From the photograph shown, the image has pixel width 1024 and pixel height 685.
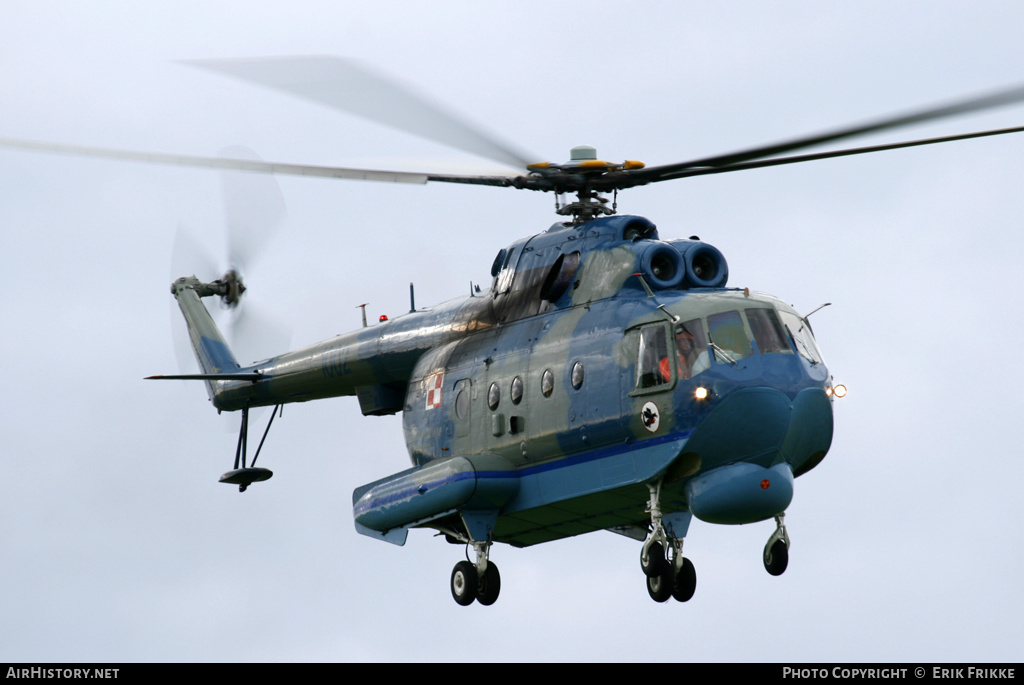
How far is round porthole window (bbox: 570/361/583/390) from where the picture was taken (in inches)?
1019

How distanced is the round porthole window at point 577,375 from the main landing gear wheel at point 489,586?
3646mm

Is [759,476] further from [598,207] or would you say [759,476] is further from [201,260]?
[201,260]

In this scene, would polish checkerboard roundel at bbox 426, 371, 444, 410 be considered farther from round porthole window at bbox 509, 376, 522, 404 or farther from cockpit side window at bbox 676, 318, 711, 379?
cockpit side window at bbox 676, 318, 711, 379

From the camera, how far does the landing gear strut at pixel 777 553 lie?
25422 millimetres

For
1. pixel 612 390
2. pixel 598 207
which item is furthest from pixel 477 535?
pixel 598 207

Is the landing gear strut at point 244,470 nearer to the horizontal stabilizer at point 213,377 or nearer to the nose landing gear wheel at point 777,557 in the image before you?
the horizontal stabilizer at point 213,377

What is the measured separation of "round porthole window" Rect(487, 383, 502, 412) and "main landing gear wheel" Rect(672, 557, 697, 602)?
3.74m

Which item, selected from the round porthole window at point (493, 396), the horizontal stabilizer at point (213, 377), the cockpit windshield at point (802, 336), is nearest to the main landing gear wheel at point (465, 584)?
the round porthole window at point (493, 396)

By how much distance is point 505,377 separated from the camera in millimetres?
27312

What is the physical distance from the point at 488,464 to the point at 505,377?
137 cm

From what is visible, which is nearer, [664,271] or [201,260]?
[664,271]

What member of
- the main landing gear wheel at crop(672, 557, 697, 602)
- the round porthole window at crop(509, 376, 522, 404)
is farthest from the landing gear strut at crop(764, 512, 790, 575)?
the round porthole window at crop(509, 376, 522, 404)

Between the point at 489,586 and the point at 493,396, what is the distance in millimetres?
3003
